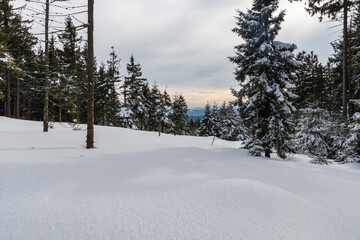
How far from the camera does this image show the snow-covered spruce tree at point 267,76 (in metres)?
10.4

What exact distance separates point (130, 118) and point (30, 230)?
90.0 ft

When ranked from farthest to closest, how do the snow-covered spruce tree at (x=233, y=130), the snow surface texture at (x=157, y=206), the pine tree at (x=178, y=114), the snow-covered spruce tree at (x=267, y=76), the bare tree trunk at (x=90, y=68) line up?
the pine tree at (x=178, y=114) → the snow-covered spruce tree at (x=233, y=130) → the snow-covered spruce tree at (x=267, y=76) → the bare tree trunk at (x=90, y=68) → the snow surface texture at (x=157, y=206)

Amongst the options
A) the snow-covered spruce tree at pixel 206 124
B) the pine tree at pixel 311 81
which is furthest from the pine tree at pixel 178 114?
the pine tree at pixel 311 81

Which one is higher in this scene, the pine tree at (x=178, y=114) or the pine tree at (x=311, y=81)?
the pine tree at (x=311, y=81)

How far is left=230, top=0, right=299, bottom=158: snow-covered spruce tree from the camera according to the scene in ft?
34.2

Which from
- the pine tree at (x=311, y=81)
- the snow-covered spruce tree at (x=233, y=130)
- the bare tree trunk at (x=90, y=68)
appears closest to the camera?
the bare tree trunk at (x=90, y=68)

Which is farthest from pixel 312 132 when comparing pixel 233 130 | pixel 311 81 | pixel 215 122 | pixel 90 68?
pixel 215 122

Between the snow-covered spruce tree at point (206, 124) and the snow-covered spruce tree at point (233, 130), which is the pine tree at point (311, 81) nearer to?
the snow-covered spruce tree at point (233, 130)

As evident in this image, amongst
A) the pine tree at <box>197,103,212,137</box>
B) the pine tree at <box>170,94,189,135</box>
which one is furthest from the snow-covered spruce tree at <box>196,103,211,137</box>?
the pine tree at <box>170,94,189,135</box>

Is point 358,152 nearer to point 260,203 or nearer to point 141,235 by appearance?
point 260,203

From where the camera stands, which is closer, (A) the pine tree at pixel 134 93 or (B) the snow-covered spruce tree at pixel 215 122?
(A) the pine tree at pixel 134 93

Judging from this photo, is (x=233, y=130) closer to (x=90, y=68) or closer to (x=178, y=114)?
(x=178, y=114)

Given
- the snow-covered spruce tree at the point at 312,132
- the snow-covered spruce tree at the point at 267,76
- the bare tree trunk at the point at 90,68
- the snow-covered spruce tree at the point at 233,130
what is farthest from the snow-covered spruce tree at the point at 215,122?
the bare tree trunk at the point at 90,68

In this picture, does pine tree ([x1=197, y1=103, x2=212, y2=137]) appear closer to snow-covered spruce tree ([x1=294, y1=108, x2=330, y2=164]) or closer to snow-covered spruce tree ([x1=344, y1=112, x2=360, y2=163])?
snow-covered spruce tree ([x1=294, y1=108, x2=330, y2=164])
